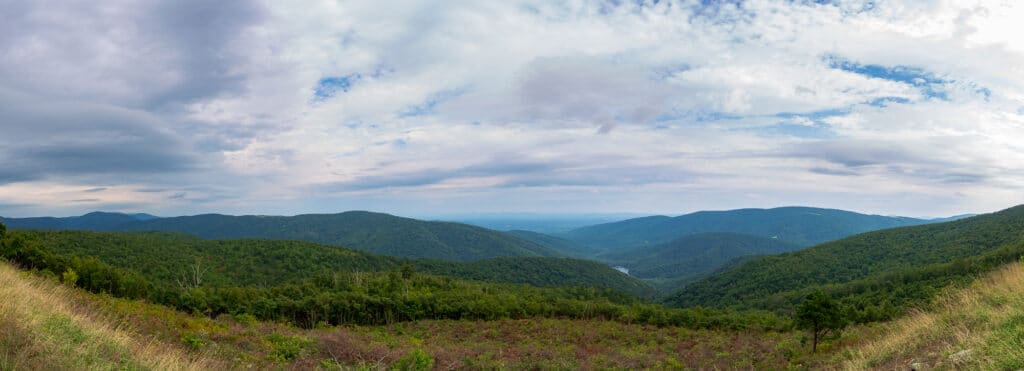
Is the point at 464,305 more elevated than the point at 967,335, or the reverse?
the point at 967,335

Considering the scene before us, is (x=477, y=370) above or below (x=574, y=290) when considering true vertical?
above

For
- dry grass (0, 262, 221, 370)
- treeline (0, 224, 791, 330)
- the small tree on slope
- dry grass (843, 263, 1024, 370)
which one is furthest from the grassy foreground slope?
dry grass (843, 263, 1024, 370)

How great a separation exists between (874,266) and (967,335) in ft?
469

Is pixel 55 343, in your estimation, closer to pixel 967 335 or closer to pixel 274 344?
pixel 274 344

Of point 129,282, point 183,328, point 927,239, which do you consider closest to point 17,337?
point 183,328

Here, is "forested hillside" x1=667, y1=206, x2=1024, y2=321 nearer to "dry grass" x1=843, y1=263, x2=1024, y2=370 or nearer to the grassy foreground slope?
the grassy foreground slope

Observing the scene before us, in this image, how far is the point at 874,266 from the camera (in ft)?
391

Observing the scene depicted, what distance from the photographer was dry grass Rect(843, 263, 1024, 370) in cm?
877

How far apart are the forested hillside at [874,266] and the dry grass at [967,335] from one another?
69664 millimetres

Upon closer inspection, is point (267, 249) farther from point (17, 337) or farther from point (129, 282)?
point (17, 337)

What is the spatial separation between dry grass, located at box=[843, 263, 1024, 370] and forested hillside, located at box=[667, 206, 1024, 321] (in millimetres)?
69664

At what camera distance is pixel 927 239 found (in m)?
126

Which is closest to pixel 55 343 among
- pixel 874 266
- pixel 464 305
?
pixel 464 305

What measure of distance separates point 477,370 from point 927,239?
163472 millimetres
